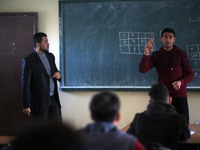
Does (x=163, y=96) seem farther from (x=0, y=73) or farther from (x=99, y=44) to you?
(x=0, y=73)

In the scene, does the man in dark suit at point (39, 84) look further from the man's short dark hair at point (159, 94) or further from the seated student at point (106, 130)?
the seated student at point (106, 130)

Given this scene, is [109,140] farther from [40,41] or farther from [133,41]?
[133,41]

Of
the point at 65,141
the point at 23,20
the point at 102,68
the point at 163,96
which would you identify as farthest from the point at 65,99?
the point at 65,141

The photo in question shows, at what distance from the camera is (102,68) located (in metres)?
4.36

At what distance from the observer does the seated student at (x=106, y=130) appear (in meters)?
1.35

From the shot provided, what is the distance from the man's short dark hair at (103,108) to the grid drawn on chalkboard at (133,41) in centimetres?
291

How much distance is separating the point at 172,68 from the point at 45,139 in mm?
2911

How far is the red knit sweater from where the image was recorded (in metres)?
3.44

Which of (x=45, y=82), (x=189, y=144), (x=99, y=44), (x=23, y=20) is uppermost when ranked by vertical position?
(x=23, y=20)

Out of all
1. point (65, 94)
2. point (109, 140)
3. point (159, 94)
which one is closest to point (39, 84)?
point (65, 94)

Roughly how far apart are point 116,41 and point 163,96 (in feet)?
6.95

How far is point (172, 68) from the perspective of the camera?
346cm

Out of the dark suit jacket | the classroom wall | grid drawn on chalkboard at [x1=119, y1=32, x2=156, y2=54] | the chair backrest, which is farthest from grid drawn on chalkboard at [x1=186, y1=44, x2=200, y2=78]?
the chair backrest

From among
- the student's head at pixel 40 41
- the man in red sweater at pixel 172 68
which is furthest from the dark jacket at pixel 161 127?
the student's head at pixel 40 41
